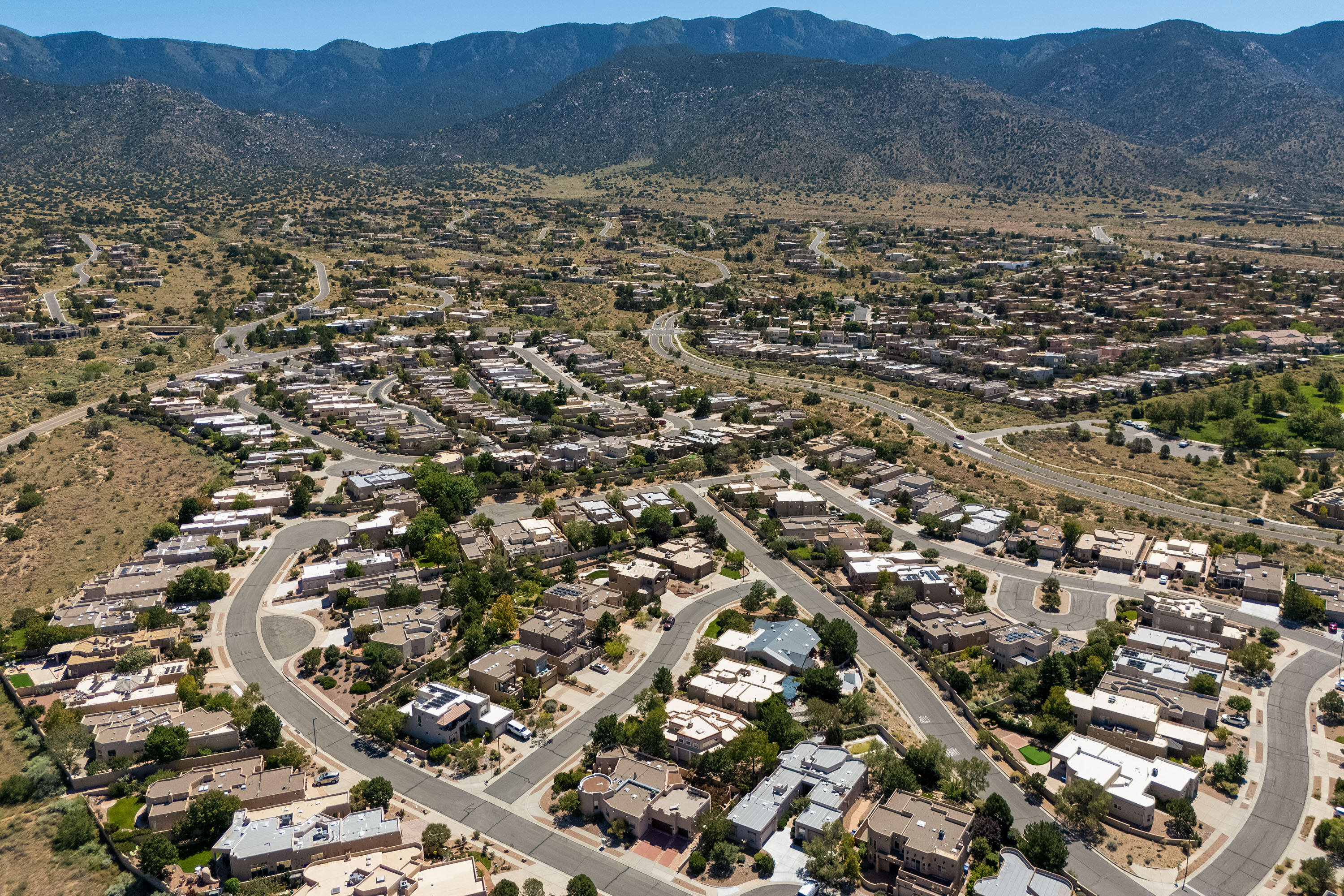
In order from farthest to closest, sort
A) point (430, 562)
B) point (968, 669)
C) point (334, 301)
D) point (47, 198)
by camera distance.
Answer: point (47, 198), point (334, 301), point (430, 562), point (968, 669)

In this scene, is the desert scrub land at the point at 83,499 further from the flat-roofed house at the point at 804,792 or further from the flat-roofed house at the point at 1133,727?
the flat-roofed house at the point at 1133,727

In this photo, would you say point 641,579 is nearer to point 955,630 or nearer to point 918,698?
point 918,698

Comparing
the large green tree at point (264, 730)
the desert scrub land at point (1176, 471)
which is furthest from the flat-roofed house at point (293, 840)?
the desert scrub land at point (1176, 471)

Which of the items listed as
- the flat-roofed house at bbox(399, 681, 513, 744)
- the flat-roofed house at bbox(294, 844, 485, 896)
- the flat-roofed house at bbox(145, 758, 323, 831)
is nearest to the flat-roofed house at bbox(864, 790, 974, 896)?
the flat-roofed house at bbox(294, 844, 485, 896)

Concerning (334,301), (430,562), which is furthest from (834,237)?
(430,562)

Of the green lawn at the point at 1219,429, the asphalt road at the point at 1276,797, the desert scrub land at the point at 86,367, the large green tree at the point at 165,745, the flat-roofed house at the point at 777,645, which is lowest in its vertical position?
the asphalt road at the point at 1276,797

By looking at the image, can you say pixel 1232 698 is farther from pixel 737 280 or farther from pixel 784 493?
pixel 737 280
